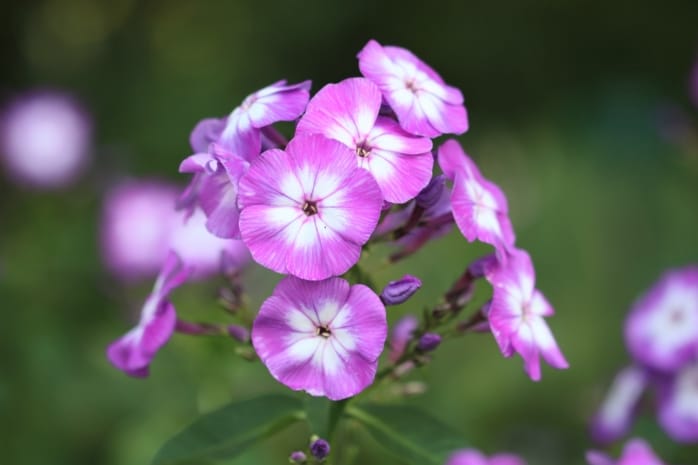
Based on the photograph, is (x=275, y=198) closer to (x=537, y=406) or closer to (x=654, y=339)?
(x=654, y=339)

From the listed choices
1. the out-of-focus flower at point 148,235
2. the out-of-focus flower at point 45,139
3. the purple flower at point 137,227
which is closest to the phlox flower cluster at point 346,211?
the out-of-focus flower at point 148,235

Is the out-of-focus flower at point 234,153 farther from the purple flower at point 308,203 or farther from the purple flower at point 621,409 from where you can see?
the purple flower at point 621,409

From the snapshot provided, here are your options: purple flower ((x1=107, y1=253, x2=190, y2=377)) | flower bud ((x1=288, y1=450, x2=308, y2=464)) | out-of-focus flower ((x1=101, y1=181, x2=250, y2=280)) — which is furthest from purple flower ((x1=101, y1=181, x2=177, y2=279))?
flower bud ((x1=288, y1=450, x2=308, y2=464))

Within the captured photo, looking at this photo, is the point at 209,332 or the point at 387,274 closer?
the point at 209,332

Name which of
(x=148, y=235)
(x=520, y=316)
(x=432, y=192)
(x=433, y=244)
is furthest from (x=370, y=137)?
(x=148, y=235)

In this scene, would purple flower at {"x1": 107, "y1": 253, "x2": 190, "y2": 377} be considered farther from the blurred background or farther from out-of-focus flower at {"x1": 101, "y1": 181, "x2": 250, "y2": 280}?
out-of-focus flower at {"x1": 101, "y1": 181, "x2": 250, "y2": 280}

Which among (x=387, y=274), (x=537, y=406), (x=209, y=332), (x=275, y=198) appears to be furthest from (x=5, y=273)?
(x=275, y=198)
